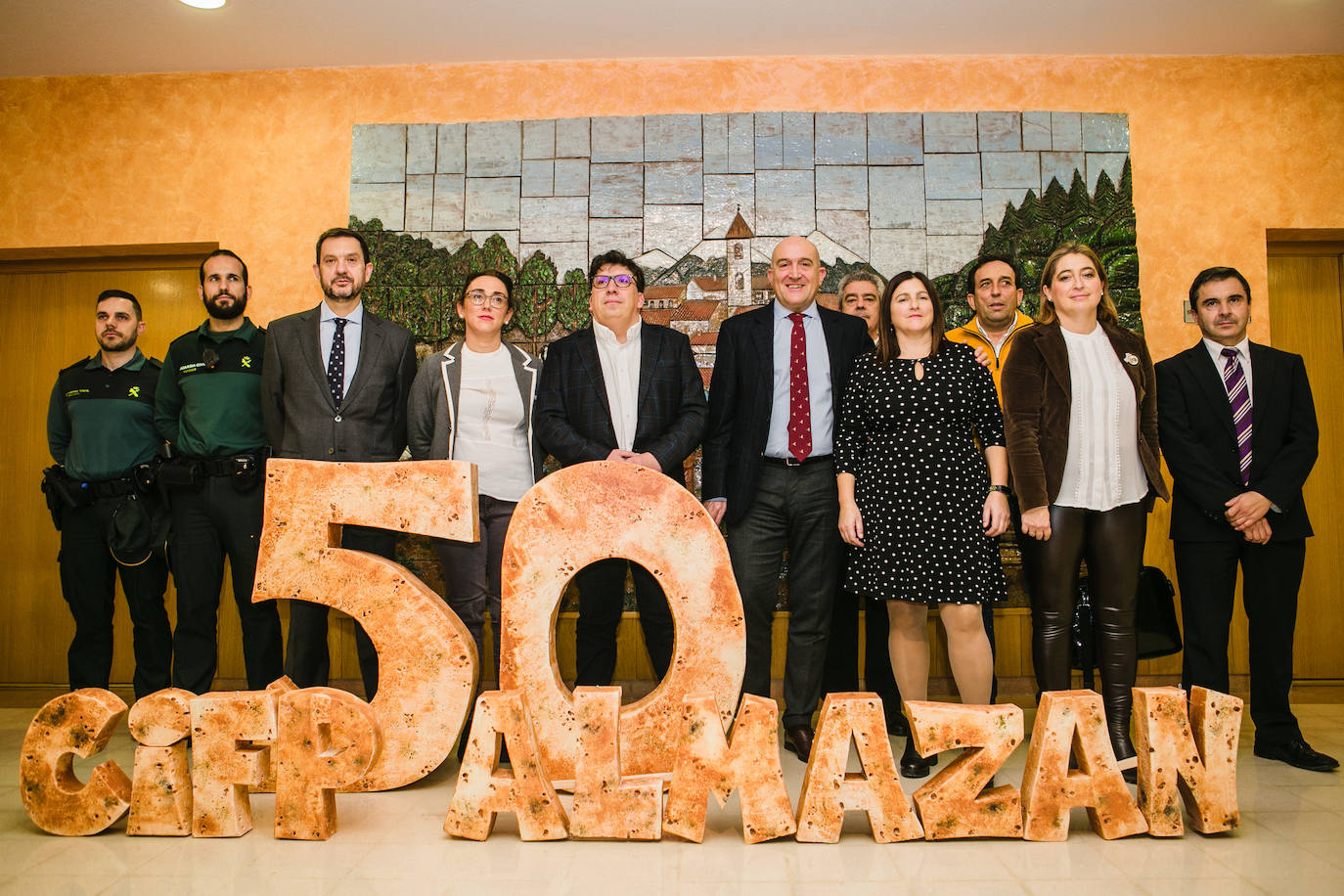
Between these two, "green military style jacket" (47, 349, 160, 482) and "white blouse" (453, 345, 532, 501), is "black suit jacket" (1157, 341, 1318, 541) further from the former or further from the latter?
"green military style jacket" (47, 349, 160, 482)

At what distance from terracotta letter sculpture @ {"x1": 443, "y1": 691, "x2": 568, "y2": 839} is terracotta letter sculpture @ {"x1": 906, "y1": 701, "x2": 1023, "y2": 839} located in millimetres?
999

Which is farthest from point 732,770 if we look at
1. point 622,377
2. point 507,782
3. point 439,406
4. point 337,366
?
point 337,366

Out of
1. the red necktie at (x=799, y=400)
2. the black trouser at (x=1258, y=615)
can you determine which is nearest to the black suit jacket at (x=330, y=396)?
the red necktie at (x=799, y=400)

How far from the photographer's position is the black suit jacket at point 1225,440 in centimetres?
304

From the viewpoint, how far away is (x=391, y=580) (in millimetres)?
2607

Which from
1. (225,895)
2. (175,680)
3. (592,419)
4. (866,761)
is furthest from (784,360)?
(175,680)

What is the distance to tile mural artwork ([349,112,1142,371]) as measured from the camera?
4.17m

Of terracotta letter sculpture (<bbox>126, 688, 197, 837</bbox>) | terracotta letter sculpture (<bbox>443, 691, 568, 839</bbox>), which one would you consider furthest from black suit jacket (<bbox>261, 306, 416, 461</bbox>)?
terracotta letter sculpture (<bbox>443, 691, 568, 839</bbox>)

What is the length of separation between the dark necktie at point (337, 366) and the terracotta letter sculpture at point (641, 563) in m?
1.13

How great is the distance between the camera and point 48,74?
4438 millimetres

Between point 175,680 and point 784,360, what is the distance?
2.70 meters

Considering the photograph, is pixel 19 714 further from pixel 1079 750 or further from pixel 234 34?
pixel 1079 750

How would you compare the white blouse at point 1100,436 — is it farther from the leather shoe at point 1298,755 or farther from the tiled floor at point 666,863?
the leather shoe at point 1298,755

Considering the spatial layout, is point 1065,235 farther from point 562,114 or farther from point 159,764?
point 159,764
